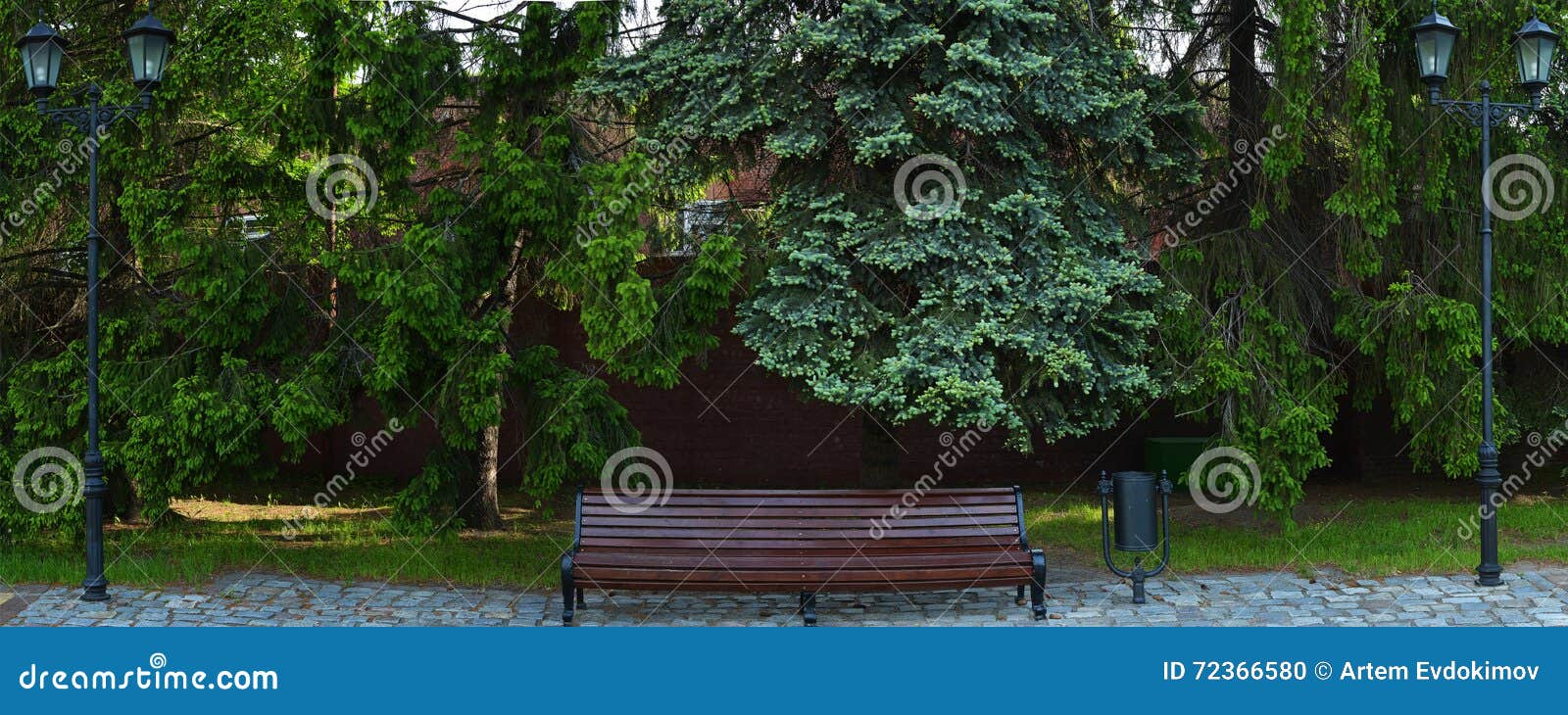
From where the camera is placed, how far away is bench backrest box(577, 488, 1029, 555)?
799 centimetres

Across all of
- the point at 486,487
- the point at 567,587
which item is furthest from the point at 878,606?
the point at 486,487

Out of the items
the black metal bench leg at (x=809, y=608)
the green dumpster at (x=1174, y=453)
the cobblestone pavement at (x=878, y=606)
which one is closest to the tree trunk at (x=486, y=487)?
the cobblestone pavement at (x=878, y=606)

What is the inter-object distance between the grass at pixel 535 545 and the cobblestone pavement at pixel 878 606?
0.40 metres

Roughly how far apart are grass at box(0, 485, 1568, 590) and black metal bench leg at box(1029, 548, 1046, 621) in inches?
76.7

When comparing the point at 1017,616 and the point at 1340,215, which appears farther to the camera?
the point at 1340,215

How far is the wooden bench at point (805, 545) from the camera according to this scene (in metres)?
7.69

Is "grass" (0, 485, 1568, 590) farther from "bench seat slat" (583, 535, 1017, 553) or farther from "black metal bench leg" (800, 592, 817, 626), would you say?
"black metal bench leg" (800, 592, 817, 626)

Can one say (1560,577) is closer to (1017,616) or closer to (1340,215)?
(1340,215)

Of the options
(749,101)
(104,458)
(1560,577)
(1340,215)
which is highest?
(749,101)

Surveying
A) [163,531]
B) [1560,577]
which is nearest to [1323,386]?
[1560,577]

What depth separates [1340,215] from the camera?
1005 centimetres

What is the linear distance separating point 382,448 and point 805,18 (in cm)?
994

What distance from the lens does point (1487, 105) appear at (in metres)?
8.88

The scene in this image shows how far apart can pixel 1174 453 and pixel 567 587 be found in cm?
914
